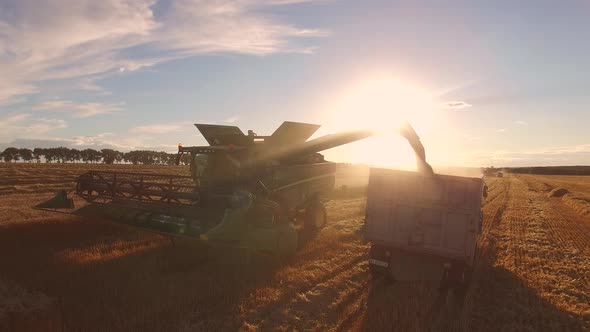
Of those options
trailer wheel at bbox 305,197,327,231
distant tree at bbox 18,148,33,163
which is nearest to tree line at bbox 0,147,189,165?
distant tree at bbox 18,148,33,163

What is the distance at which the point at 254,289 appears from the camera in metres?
7.16

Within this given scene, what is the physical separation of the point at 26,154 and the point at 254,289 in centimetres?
12178

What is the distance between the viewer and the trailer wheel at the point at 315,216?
1266 cm

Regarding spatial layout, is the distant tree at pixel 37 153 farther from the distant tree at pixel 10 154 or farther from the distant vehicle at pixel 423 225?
the distant vehicle at pixel 423 225

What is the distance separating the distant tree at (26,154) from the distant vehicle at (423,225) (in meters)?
122

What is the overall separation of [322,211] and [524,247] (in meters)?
6.44

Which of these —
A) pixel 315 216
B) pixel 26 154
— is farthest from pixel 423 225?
pixel 26 154

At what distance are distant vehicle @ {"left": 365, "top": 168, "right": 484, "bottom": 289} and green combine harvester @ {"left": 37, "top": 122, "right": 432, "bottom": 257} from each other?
2305 mm

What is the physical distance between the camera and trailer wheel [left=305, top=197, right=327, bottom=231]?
12.7 meters

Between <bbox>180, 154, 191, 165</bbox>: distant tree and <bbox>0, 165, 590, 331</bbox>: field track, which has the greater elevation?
<bbox>180, 154, 191, 165</bbox>: distant tree

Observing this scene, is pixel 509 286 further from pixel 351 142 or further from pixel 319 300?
pixel 351 142

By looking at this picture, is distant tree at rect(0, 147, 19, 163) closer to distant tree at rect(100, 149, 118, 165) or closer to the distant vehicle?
distant tree at rect(100, 149, 118, 165)

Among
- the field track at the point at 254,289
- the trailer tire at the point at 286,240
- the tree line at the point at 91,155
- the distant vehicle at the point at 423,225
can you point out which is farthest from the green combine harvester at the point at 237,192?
the tree line at the point at 91,155

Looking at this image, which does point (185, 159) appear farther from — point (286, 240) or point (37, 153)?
point (37, 153)
